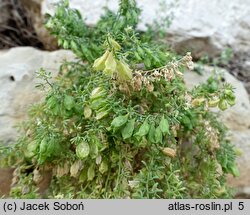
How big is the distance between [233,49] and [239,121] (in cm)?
56

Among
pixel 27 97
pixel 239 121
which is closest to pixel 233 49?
pixel 239 121

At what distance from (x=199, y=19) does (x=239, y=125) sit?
691 mm

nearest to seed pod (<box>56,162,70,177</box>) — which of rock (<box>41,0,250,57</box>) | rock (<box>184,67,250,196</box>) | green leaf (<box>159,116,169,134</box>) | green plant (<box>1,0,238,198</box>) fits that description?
green plant (<box>1,0,238,198</box>)

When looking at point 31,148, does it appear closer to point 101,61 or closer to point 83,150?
point 83,150

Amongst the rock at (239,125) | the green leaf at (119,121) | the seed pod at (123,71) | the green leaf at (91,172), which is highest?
the seed pod at (123,71)

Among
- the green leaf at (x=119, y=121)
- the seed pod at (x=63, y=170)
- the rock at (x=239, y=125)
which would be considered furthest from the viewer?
the rock at (x=239, y=125)

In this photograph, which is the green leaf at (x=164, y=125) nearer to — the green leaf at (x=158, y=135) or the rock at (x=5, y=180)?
the green leaf at (x=158, y=135)

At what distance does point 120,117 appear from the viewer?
1585mm

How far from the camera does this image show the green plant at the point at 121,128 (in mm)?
1617

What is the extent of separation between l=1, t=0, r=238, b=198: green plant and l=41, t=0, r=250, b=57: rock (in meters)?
0.61

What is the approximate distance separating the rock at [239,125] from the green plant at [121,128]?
0.35m

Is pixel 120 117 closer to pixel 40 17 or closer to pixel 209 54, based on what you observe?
pixel 209 54

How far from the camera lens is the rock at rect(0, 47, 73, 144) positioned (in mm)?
2074

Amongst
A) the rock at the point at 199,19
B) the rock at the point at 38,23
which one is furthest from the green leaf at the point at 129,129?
the rock at the point at 38,23
